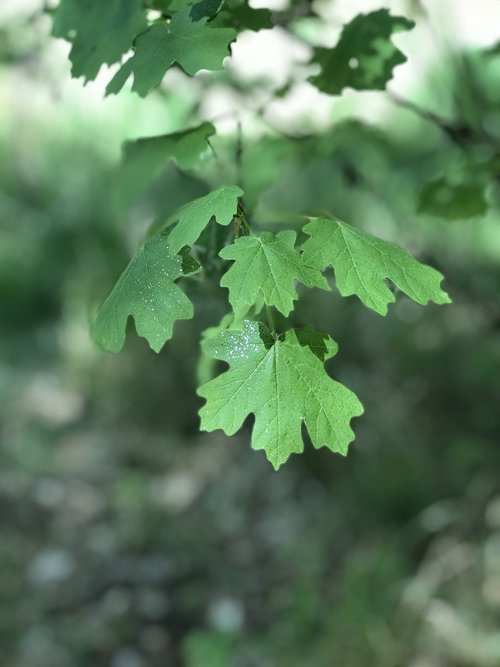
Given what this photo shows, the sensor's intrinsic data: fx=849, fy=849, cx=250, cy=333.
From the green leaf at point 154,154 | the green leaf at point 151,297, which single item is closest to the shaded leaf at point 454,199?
the green leaf at point 154,154

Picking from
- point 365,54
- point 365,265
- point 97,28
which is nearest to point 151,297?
point 365,265

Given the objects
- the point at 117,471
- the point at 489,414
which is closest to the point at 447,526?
the point at 489,414

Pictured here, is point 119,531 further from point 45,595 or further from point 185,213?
point 185,213

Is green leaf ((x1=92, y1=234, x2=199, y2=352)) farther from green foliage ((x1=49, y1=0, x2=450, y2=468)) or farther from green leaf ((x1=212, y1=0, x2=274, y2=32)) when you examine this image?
green leaf ((x1=212, y1=0, x2=274, y2=32))

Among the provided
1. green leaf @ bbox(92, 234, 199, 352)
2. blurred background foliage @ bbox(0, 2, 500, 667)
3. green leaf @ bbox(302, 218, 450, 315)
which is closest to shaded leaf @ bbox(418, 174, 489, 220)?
blurred background foliage @ bbox(0, 2, 500, 667)

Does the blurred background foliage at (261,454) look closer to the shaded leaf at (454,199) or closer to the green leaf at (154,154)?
the shaded leaf at (454,199)

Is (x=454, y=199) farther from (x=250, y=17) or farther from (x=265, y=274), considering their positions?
(x=265, y=274)
